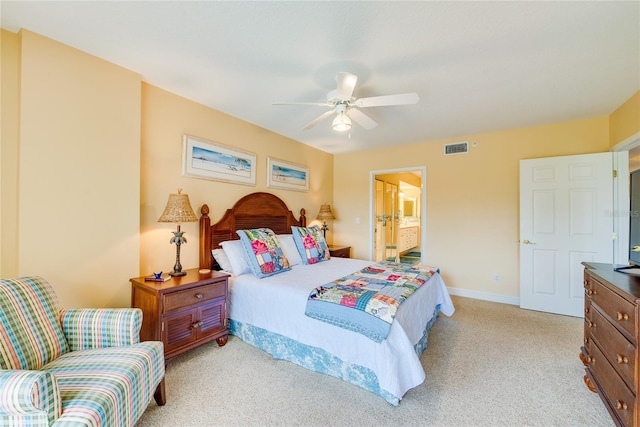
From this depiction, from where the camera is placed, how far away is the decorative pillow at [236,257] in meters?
2.86

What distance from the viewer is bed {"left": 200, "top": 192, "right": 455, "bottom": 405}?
1.76m

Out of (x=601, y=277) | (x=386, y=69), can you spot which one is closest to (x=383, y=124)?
(x=386, y=69)

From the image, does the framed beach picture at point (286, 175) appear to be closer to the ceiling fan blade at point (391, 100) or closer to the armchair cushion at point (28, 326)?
the ceiling fan blade at point (391, 100)

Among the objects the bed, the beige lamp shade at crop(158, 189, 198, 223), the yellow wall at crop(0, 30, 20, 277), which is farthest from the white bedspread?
the yellow wall at crop(0, 30, 20, 277)

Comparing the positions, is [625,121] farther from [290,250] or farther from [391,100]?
[290,250]

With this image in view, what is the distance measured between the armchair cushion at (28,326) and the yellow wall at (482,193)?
4.42 metres

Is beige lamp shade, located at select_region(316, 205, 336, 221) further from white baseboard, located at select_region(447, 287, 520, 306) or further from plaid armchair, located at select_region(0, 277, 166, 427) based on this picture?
plaid armchair, located at select_region(0, 277, 166, 427)

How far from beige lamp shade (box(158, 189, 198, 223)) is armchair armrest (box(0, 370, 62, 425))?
4.88ft

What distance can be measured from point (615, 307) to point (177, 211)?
318 centimetres

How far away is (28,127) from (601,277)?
3.95m

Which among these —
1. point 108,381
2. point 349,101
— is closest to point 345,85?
point 349,101

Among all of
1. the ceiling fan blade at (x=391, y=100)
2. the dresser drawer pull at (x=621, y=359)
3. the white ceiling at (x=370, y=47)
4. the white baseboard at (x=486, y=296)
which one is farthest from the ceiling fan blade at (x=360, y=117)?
the white baseboard at (x=486, y=296)

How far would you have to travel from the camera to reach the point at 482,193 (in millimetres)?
4031

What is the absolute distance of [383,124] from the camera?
3.60 meters
